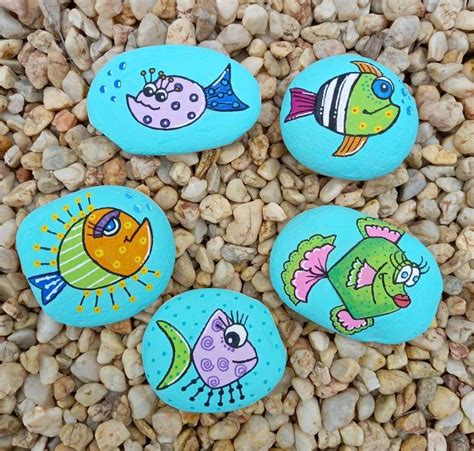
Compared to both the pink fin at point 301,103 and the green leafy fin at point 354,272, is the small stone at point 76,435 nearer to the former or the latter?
the green leafy fin at point 354,272

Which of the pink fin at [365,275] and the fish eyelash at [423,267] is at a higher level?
the fish eyelash at [423,267]

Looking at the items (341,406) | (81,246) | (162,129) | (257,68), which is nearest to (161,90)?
(162,129)

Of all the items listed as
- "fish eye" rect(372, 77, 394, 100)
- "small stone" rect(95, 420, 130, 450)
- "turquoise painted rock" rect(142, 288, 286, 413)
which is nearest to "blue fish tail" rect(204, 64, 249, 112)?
"fish eye" rect(372, 77, 394, 100)

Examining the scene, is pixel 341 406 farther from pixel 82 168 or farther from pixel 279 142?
pixel 82 168

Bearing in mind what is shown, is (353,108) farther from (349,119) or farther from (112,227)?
(112,227)

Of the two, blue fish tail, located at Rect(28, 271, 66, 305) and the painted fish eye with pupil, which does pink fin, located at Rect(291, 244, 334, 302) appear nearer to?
the painted fish eye with pupil

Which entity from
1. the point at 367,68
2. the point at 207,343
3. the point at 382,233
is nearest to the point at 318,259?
the point at 382,233

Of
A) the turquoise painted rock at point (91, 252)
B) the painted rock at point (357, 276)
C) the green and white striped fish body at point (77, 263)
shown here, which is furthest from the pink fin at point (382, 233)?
the green and white striped fish body at point (77, 263)
